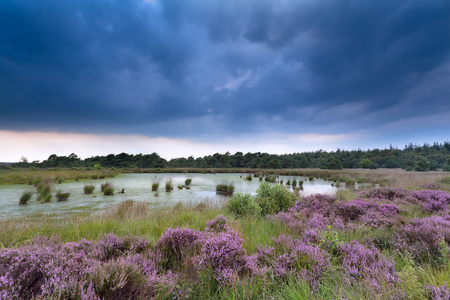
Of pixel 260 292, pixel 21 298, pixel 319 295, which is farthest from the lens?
pixel 260 292

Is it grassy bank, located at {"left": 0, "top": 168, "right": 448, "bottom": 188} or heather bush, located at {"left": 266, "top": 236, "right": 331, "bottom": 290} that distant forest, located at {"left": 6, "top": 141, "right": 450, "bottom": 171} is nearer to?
grassy bank, located at {"left": 0, "top": 168, "right": 448, "bottom": 188}

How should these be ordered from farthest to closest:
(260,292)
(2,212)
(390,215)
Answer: (2,212) < (390,215) < (260,292)

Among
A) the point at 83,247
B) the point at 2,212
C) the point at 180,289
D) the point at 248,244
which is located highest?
the point at 83,247

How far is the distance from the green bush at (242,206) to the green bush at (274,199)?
0.54 metres

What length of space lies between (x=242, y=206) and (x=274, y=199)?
1.59m

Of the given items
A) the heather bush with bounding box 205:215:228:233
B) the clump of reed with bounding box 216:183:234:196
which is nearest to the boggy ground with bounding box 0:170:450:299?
the heather bush with bounding box 205:215:228:233

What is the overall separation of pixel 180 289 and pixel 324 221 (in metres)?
3.90

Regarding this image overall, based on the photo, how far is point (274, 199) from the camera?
8.30 metres

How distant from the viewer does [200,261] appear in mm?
2295

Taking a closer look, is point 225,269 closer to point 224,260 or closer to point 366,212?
point 224,260

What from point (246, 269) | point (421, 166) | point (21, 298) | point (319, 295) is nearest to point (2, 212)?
point (21, 298)

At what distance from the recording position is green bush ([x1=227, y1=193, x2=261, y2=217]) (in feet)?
23.4

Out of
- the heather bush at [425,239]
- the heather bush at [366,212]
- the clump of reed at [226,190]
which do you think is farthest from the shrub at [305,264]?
the clump of reed at [226,190]

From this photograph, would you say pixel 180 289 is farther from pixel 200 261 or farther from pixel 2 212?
pixel 2 212
